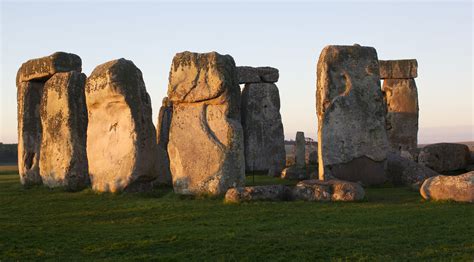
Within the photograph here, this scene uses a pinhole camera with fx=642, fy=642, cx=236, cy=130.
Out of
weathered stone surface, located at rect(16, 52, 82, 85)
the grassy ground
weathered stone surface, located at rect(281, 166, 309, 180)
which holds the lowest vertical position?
the grassy ground

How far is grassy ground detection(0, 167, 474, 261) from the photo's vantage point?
7.39 m

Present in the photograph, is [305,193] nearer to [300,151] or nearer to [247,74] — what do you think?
[300,151]

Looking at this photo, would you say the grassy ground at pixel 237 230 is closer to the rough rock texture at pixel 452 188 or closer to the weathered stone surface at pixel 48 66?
the rough rock texture at pixel 452 188

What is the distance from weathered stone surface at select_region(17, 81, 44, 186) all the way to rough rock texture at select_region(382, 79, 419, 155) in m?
13.1

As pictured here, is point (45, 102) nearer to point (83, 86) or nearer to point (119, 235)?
point (83, 86)

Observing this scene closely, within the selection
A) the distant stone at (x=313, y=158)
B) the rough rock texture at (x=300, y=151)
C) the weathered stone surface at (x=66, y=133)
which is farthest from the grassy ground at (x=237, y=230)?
the rough rock texture at (x=300, y=151)

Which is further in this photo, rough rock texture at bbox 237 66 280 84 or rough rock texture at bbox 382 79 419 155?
rough rock texture at bbox 382 79 419 155

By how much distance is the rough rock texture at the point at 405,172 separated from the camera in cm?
1501

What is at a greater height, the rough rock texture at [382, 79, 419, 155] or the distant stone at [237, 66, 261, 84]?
the distant stone at [237, 66, 261, 84]

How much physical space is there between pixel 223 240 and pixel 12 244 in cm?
273

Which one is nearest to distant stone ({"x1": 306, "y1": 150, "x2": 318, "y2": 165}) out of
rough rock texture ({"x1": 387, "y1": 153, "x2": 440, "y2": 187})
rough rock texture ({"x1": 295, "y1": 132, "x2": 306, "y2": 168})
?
rough rock texture ({"x1": 295, "y1": 132, "x2": 306, "y2": 168})

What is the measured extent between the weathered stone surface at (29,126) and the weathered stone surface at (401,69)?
42.8 feet

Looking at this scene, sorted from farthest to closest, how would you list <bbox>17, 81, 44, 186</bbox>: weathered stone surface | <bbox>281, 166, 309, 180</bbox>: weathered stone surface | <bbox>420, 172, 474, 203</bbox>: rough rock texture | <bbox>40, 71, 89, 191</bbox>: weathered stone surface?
<bbox>281, 166, 309, 180</bbox>: weathered stone surface, <bbox>17, 81, 44, 186</bbox>: weathered stone surface, <bbox>40, 71, 89, 191</bbox>: weathered stone surface, <bbox>420, 172, 474, 203</bbox>: rough rock texture

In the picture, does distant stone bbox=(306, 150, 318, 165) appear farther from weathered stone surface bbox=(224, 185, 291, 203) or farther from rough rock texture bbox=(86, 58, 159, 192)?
weathered stone surface bbox=(224, 185, 291, 203)
